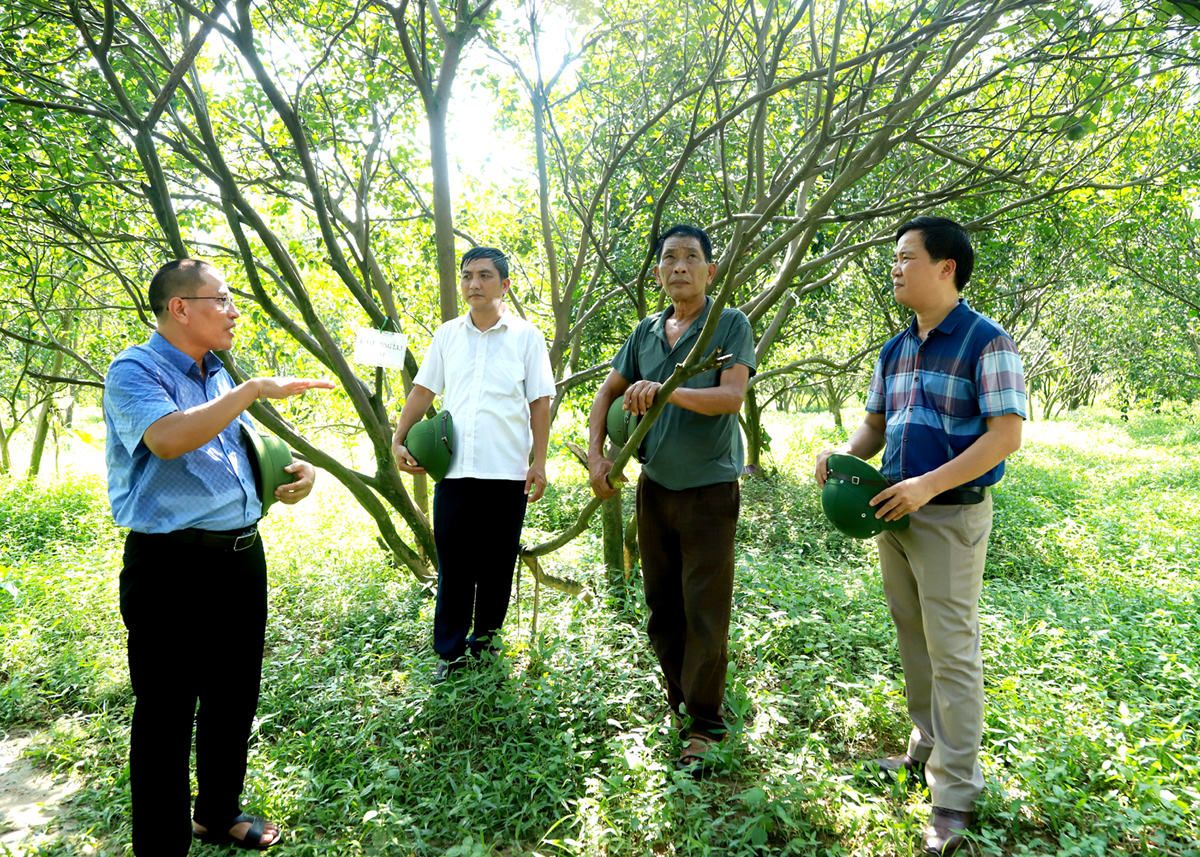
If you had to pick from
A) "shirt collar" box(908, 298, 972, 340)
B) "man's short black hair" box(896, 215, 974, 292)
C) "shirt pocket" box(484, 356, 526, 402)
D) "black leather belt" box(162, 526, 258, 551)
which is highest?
"man's short black hair" box(896, 215, 974, 292)

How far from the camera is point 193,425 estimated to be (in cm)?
214

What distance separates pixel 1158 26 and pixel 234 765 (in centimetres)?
485

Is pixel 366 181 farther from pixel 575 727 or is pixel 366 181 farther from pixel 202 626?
pixel 575 727

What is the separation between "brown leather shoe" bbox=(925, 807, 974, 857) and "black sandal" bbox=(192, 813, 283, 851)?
2.20 m

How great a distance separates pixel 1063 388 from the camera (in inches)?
1219

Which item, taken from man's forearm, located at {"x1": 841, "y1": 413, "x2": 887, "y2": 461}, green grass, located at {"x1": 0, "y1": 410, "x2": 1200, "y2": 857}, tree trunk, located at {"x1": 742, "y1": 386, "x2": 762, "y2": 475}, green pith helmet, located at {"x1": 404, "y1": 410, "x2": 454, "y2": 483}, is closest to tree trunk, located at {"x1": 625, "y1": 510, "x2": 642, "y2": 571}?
green grass, located at {"x1": 0, "y1": 410, "x2": 1200, "y2": 857}

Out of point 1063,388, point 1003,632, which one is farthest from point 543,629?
point 1063,388

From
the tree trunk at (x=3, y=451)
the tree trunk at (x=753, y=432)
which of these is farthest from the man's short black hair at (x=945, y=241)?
the tree trunk at (x=3, y=451)

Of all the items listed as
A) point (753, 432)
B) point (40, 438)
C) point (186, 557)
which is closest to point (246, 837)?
point (186, 557)

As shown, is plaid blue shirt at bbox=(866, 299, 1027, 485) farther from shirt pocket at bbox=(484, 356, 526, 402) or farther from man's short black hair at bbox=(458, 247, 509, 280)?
man's short black hair at bbox=(458, 247, 509, 280)

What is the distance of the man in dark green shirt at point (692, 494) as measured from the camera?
2.84 m

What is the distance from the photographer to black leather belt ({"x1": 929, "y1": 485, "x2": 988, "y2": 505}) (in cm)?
238

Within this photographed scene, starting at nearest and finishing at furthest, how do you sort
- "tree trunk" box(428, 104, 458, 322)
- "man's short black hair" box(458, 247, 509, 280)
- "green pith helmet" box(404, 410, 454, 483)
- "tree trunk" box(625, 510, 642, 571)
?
"green pith helmet" box(404, 410, 454, 483), "man's short black hair" box(458, 247, 509, 280), "tree trunk" box(428, 104, 458, 322), "tree trunk" box(625, 510, 642, 571)

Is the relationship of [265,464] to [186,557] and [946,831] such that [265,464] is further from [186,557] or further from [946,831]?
[946,831]
